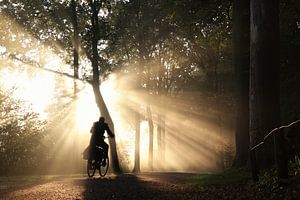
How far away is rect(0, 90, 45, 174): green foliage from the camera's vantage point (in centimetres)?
2742

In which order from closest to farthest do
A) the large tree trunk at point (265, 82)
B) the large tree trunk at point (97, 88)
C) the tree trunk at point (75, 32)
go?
1. the large tree trunk at point (265, 82)
2. the large tree trunk at point (97, 88)
3. the tree trunk at point (75, 32)

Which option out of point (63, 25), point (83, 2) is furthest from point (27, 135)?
point (83, 2)

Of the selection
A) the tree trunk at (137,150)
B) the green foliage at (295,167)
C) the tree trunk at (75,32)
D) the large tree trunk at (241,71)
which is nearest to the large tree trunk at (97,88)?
the tree trunk at (75,32)

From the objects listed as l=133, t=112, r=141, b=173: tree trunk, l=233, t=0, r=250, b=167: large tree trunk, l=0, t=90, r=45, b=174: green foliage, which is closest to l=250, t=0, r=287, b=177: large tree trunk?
l=233, t=0, r=250, b=167: large tree trunk

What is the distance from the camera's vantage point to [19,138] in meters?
29.5

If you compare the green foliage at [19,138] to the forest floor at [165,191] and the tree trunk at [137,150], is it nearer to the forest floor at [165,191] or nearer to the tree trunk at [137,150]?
the tree trunk at [137,150]

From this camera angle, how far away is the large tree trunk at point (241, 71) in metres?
17.4

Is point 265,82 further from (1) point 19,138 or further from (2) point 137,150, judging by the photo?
(2) point 137,150

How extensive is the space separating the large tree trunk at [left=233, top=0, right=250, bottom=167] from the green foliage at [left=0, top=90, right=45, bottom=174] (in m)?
15.5

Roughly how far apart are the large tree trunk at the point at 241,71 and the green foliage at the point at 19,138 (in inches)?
612

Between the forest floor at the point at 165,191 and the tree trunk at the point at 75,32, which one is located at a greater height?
the tree trunk at the point at 75,32

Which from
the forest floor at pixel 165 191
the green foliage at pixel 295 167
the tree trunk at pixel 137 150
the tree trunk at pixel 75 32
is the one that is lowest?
the forest floor at pixel 165 191

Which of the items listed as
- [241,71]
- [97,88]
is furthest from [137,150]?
[241,71]

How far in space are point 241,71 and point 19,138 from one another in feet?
57.6
